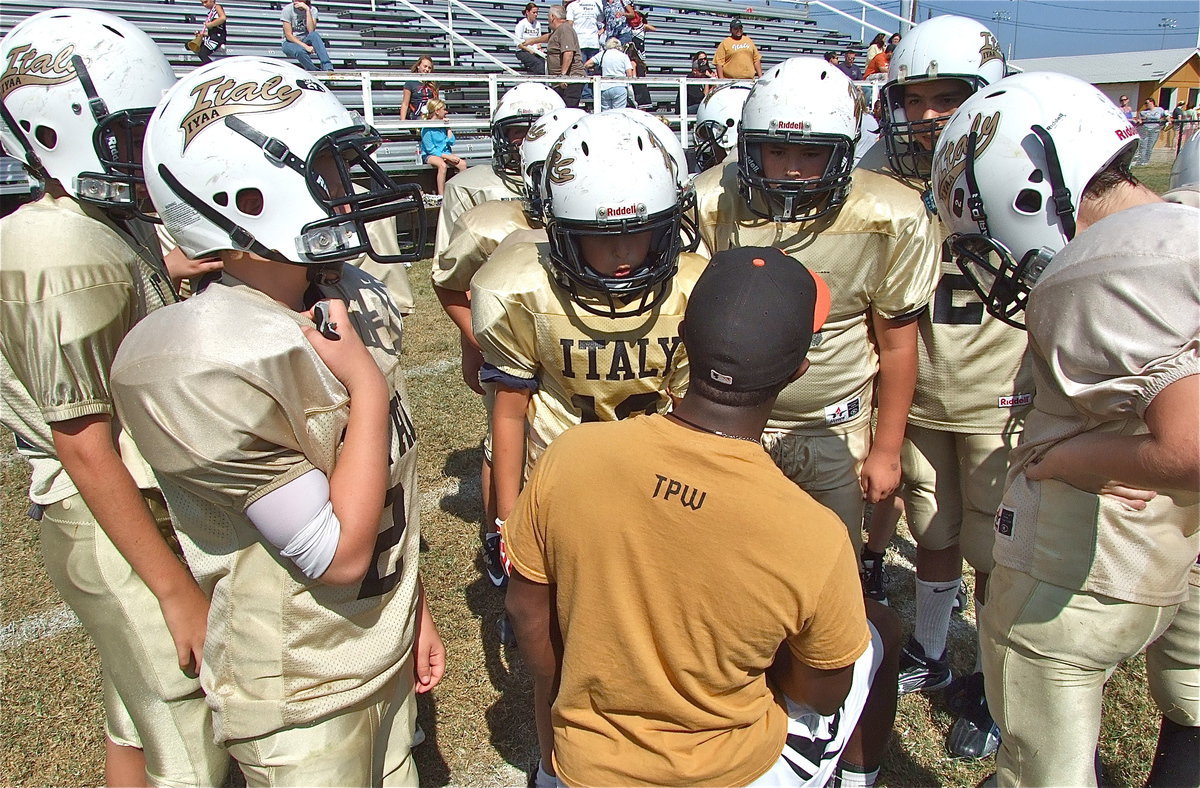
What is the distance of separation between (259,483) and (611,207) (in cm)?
128

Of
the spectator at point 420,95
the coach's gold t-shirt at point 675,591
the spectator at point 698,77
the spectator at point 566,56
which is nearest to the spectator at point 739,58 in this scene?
the spectator at point 698,77

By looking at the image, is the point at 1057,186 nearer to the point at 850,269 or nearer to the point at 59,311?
the point at 850,269

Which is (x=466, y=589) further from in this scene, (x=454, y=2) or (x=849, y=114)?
(x=454, y=2)

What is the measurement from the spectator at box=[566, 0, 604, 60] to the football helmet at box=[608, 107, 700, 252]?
12850mm

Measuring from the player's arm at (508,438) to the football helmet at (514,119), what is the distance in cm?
177

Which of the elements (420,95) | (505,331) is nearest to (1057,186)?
(505,331)

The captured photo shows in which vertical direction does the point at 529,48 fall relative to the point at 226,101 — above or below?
above

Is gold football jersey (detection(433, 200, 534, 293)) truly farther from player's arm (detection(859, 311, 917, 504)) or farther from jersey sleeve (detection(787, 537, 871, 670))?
jersey sleeve (detection(787, 537, 871, 670))

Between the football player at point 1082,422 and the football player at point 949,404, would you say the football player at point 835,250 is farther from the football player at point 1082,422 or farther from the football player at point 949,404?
the football player at point 1082,422

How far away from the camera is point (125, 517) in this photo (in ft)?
5.88

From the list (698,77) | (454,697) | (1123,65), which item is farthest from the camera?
(1123,65)

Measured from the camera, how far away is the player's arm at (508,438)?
2.75 m

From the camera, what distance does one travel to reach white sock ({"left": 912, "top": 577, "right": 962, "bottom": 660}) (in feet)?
10.6

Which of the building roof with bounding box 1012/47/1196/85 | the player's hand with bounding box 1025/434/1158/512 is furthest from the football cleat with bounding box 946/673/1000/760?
the building roof with bounding box 1012/47/1196/85
